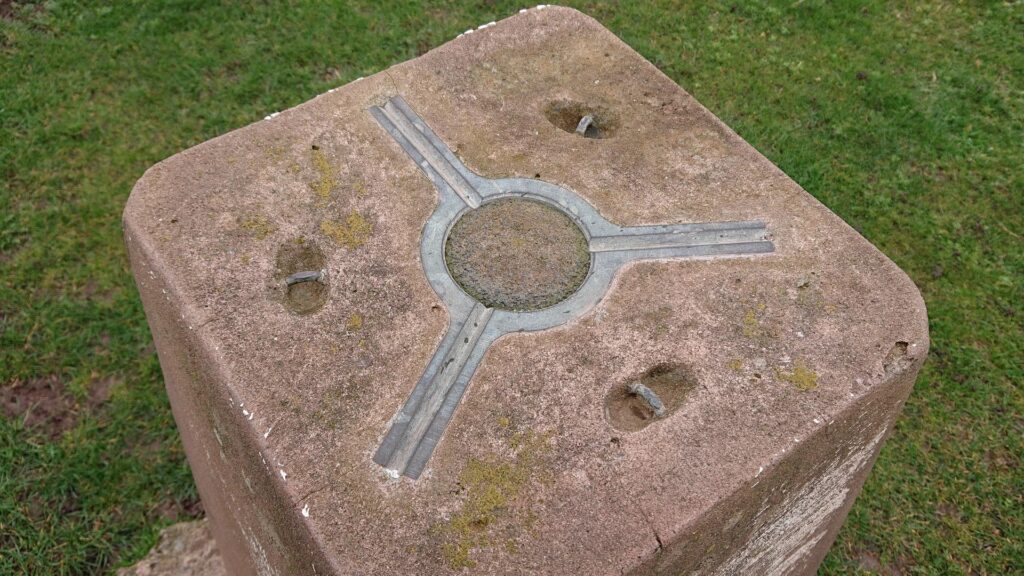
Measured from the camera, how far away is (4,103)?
5113mm

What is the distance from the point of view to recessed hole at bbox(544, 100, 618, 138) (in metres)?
3.14

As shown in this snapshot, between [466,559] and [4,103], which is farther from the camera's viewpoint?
[4,103]

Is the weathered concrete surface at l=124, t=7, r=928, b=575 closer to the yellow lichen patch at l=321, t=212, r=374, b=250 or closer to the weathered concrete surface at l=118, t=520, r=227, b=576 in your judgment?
the yellow lichen patch at l=321, t=212, r=374, b=250

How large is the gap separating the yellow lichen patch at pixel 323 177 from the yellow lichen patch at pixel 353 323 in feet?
1.66

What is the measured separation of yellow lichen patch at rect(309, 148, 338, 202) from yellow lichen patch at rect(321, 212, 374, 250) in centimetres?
13

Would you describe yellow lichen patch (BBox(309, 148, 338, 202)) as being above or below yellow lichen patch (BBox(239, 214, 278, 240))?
above

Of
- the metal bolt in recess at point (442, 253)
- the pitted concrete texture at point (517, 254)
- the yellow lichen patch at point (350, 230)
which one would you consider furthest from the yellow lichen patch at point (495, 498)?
the yellow lichen patch at point (350, 230)

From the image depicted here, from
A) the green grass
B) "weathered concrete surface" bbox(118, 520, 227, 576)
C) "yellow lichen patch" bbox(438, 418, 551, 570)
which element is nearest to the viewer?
"yellow lichen patch" bbox(438, 418, 551, 570)

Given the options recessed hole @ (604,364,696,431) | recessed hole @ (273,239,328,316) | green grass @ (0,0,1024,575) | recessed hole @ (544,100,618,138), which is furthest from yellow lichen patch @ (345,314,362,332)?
green grass @ (0,0,1024,575)

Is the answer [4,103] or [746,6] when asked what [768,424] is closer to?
[746,6]

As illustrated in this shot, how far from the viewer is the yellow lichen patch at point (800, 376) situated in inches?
93.7

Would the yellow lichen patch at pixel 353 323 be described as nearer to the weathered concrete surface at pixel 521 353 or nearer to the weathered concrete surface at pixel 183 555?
the weathered concrete surface at pixel 521 353

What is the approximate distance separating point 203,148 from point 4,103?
10.1ft

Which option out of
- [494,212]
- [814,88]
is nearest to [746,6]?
[814,88]
